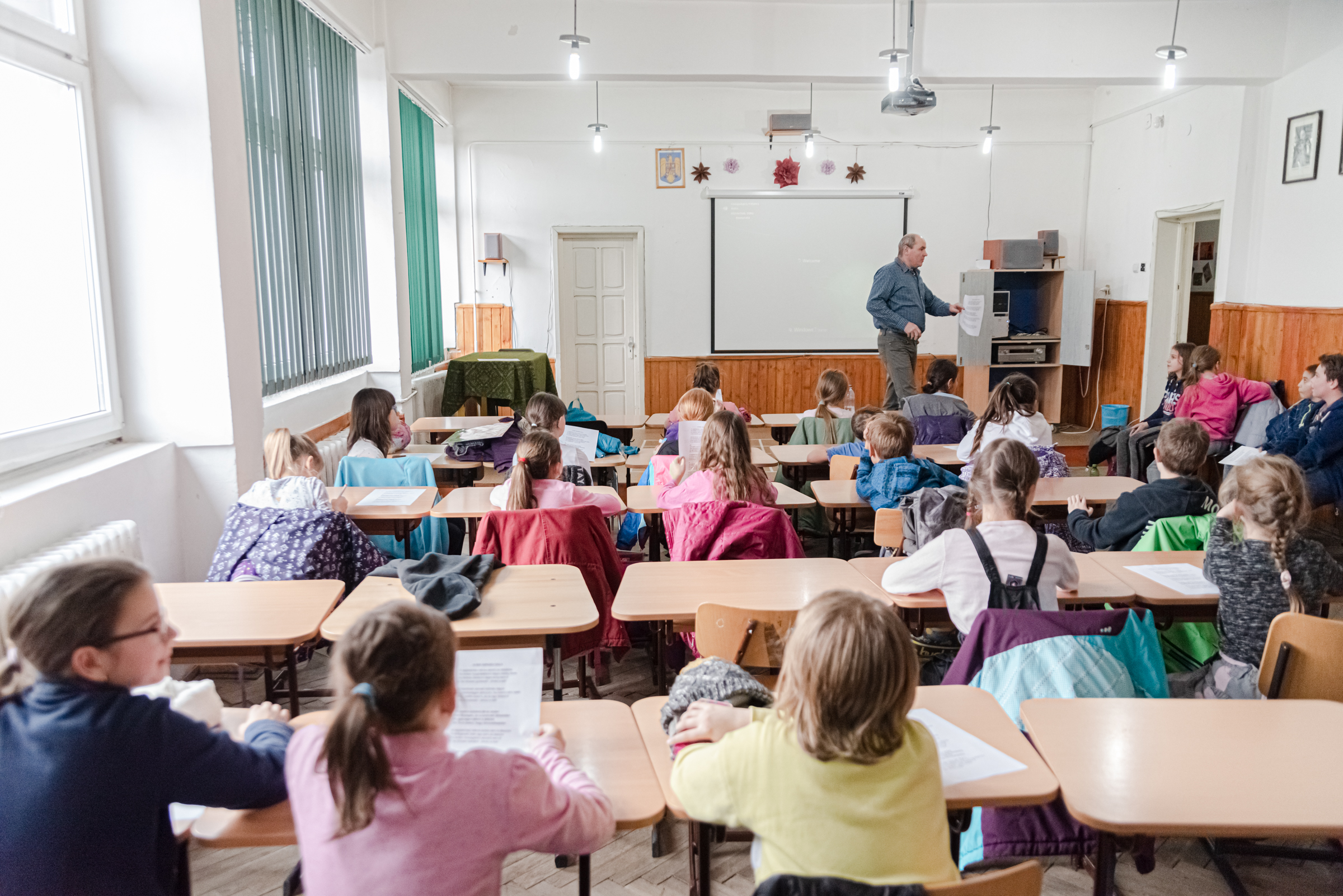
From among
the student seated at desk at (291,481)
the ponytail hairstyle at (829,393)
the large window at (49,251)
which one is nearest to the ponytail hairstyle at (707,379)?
the ponytail hairstyle at (829,393)

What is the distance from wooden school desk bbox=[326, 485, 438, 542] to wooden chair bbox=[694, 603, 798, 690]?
66.6 inches

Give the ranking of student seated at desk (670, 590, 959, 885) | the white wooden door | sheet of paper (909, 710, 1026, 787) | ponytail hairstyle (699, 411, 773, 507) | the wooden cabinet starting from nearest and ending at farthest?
student seated at desk (670, 590, 959, 885), sheet of paper (909, 710, 1026, 787), ponytail hairstyle (699, 411, 773, 507), the wooden cabinet, the white wooden door

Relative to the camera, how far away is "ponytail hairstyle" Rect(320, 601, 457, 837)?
1.17 metres

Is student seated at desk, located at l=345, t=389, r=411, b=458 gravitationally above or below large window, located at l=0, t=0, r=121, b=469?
below

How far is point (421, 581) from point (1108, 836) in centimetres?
169

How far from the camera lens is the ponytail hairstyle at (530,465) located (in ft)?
10.1

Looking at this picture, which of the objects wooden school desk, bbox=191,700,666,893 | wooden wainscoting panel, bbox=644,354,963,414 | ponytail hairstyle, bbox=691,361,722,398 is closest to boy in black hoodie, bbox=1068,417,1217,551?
wooden school desk, bbox=191,700,666,893

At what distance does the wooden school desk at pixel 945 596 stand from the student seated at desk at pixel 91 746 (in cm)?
177

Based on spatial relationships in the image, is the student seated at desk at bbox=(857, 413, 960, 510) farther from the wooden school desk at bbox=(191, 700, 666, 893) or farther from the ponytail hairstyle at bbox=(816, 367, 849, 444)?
the wooden school desk at bbox=(191, 700, 666, 893)

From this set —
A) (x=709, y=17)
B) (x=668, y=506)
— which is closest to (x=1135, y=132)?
(x=709, y=17)

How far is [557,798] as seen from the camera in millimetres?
1353

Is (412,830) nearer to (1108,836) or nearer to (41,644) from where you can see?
(41,644)

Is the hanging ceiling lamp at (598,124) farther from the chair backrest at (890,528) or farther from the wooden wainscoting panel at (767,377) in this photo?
the chair backrest at (890,528)

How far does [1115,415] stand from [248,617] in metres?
7.22
